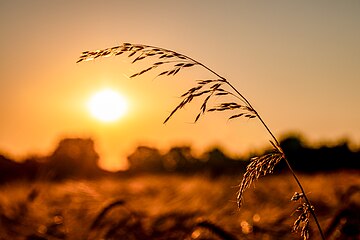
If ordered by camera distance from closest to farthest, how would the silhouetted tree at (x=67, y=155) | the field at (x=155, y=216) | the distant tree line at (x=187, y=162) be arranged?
the field at (x=155, y=216) < the silhouetted tree at (x=67, y=155) < the distant tree line at (x=187, y=162)

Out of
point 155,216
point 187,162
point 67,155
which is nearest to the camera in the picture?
point 155,216

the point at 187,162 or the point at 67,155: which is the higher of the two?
the point at 67,155

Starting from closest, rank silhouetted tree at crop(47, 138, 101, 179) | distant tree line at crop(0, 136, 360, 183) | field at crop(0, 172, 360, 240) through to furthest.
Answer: field at crop(0, 172, 360, 240) < silhouetted tree at crop(47, 138, 101, 179) < distant tree line at crop(0, 136, 360, 183)

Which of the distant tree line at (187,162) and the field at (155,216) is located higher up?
the field at (155,216)

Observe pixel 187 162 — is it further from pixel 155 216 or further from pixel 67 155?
pixel 155 216

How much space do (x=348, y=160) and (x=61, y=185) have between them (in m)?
27.4

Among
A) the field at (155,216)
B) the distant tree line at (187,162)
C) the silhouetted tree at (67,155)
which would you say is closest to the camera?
the field at (155,216)

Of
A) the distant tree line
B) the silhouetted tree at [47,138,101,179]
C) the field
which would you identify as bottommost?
the distant tree line

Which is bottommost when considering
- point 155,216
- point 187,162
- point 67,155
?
point 187,162

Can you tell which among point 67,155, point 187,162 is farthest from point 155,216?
point 187,162

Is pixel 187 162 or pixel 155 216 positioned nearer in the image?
pixel 155 216

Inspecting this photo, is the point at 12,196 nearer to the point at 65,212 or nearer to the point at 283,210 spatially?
the point at 65,212

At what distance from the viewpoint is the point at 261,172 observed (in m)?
2.33

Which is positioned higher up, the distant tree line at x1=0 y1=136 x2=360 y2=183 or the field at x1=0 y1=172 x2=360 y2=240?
the field at x1=0 y1=172 x2=360 y2=240
